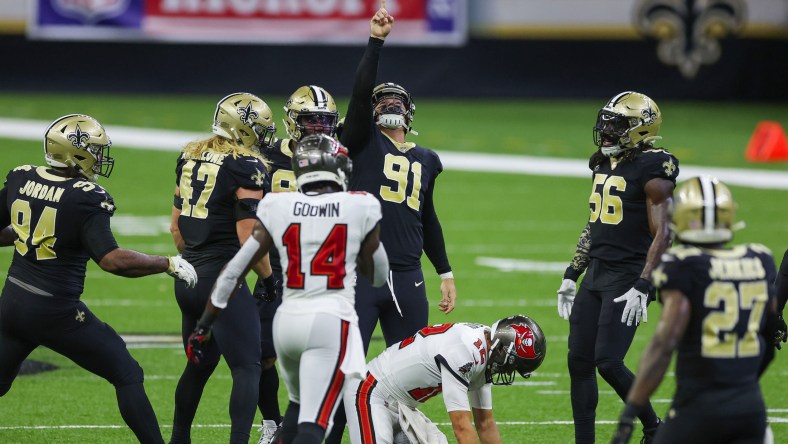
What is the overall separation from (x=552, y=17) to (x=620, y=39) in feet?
4.59

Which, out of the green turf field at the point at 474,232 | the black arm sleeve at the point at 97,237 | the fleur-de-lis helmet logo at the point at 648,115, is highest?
the fleur-de-lis helmet logo at the point at 648,115

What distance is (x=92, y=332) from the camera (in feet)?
19.7

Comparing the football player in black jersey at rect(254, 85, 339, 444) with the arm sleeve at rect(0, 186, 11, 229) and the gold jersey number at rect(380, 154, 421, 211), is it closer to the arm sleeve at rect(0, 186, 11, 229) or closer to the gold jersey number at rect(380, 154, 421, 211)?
the gold jersey number at rect(380, 154, 421, 211)

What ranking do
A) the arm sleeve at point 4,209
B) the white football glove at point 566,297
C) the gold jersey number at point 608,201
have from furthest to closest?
the white football glove at point 566,297, the gold jersey number at point 608,201, the arm sleeve at point 4,209

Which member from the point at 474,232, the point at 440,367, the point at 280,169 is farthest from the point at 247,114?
the point at 474,232

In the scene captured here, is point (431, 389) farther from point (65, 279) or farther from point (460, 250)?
point (460, 250)

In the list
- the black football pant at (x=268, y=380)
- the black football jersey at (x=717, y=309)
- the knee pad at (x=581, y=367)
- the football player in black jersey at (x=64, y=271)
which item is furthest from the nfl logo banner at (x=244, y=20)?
the black football jersey at (x=717, y=309)

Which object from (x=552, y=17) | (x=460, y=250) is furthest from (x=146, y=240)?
(x=552, y=17)

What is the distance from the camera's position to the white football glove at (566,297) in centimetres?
702

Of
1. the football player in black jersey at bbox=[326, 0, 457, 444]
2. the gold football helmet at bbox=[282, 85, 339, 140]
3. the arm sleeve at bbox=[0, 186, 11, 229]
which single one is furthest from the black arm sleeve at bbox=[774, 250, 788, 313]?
the arm sleeve at bbox=[0, 186, 11, 229]

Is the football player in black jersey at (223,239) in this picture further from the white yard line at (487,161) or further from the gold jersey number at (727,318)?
the white yard line at (487,161)

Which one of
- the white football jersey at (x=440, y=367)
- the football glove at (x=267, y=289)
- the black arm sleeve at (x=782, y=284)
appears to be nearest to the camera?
the white football jersey at (x=440, y=367)

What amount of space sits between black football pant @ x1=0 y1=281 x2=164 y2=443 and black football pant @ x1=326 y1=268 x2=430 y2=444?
0.97 meters

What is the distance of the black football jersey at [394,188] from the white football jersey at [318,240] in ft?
3.89
